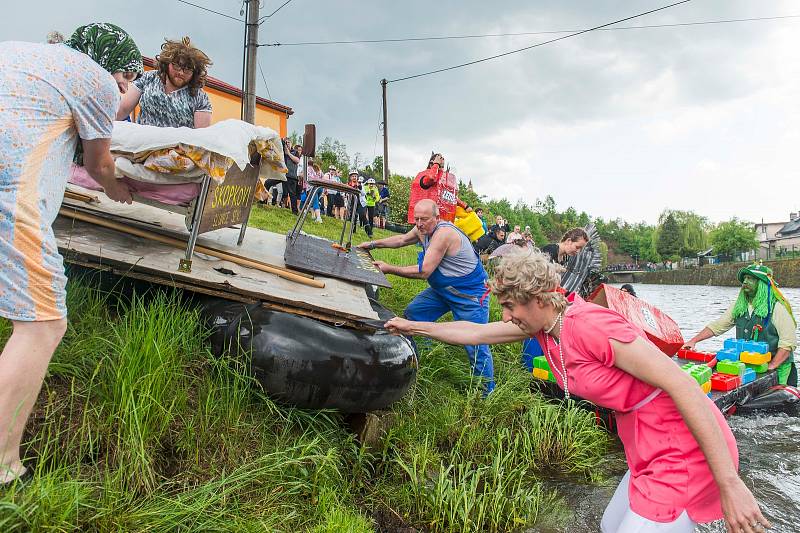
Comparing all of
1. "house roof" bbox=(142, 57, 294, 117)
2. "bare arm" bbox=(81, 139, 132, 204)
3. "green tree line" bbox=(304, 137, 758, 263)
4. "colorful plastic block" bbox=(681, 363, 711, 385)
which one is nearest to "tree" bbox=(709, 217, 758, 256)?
"green tree line" bbox=(304, 137, 758, 263)

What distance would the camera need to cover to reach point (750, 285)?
751 cm

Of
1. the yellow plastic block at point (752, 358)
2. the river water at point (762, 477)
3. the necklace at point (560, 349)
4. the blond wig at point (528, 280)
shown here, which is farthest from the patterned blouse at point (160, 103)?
the yellow plastic block at point (752, 358)

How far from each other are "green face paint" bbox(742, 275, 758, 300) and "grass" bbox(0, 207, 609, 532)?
15.6ft

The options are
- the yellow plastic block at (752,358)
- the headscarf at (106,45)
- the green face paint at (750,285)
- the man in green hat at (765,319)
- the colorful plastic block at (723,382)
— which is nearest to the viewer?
the headscarf at (106,45)

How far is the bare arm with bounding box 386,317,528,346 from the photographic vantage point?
9.71 feet

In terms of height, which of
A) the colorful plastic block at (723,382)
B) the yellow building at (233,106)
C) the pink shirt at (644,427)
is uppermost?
the yellow building at (233,106)

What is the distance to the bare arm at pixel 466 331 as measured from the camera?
2.96 metres

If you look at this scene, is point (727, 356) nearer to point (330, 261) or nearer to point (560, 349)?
point (330, 261)

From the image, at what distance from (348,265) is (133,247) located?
2149 millimetres

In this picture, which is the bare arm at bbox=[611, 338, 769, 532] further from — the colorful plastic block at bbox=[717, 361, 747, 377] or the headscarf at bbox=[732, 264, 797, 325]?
the headscarf at bbox=[732, 264, 797, 325]

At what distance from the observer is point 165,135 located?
344cm

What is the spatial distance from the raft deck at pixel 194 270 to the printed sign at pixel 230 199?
26 centimetres

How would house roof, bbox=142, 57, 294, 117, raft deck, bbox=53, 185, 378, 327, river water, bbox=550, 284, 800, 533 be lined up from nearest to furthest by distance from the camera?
raft deck, bbox=53, 185, 378, 327 < river water, bbox=550, 284, 800, 533 < house roof, bbox=142, 57, 294, 117

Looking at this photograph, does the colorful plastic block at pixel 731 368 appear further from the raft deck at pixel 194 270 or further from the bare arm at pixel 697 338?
the raft deck at pixel 194 270
